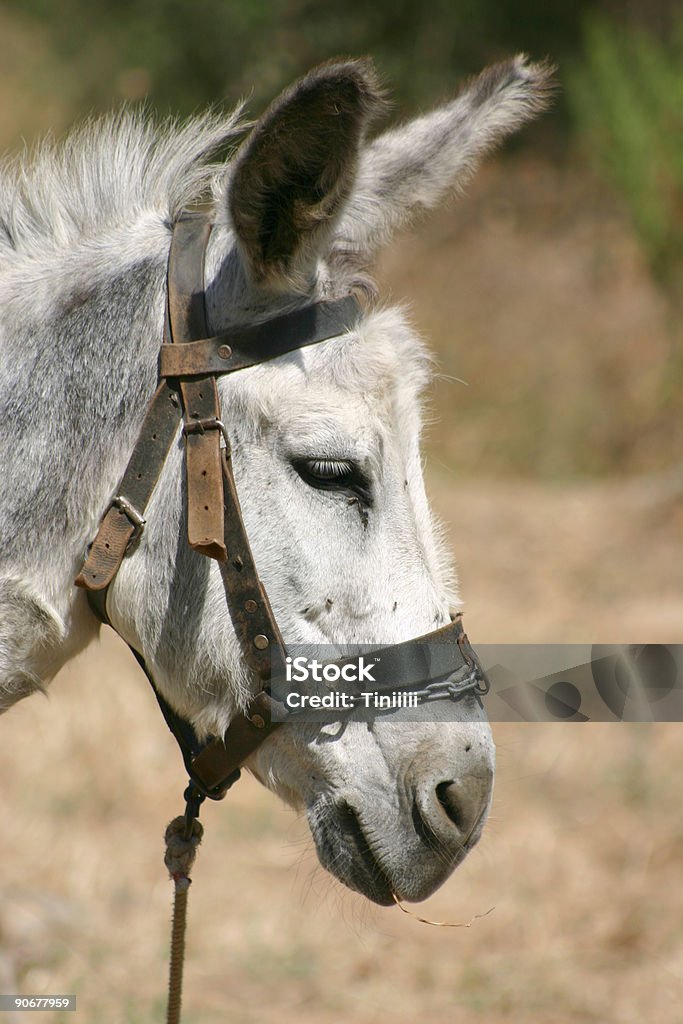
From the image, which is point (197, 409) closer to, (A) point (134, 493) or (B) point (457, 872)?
(A) point (134, 493)

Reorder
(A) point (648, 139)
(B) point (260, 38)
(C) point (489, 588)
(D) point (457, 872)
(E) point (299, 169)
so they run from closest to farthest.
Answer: (E) point (299, 169), (D) point (457, 872), (C) point (489, 588), (A) point (648, 139), (B) point (260, 38)

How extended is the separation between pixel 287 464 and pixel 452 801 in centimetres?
71

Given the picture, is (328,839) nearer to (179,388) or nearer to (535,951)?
(179,388)

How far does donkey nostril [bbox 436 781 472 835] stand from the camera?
6.46 feet

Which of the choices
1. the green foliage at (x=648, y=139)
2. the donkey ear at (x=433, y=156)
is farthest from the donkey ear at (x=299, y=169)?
the green foliage at (x=648, y=139)

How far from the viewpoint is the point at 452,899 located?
453 centimetres

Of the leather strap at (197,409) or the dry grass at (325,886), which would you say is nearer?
the leather strap at (197,409)

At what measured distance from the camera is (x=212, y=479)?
6.42 ft

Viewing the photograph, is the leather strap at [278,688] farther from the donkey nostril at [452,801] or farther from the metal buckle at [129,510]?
the metal buckle at [129,510]

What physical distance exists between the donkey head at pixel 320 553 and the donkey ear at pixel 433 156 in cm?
20

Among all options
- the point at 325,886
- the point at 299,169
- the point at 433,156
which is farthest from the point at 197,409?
the point at 325,886

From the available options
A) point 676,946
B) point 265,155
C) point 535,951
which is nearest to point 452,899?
point 535,951

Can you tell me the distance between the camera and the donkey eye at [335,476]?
198cm

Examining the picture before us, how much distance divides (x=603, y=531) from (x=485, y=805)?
19.9 ft
